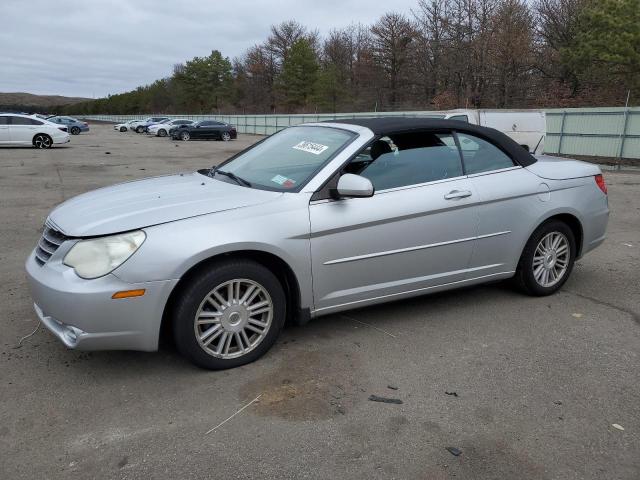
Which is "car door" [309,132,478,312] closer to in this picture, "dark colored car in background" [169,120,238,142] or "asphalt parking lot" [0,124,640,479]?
"asphalt parking lot" [0,124,640,479]

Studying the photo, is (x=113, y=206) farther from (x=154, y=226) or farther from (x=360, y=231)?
(x=360, y=231)

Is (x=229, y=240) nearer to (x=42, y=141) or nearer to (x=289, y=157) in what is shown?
(x=289, y=157)

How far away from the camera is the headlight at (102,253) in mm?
3033

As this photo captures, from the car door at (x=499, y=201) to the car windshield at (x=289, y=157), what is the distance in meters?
1.11

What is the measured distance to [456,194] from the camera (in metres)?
4.08

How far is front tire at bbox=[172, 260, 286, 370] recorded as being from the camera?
10.4 feet

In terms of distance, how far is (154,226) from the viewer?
124 inches

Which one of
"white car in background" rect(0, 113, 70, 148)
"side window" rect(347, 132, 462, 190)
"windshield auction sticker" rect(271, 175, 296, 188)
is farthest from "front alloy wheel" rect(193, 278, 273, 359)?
"white car in background" rect(0, 113, 70, 148)

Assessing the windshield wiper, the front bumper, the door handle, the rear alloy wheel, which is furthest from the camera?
the rear alloy wheel

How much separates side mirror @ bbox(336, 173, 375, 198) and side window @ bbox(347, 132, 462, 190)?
0.28m

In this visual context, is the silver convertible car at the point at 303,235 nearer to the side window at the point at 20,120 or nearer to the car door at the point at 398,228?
the car door at the point at 398,228

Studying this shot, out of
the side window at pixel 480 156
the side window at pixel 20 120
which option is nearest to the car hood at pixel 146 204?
the side window at pixel 480 156

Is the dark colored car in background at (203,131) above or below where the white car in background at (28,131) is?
below

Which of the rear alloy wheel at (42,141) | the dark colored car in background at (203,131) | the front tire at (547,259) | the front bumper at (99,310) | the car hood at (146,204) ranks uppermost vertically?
the car hood at (146,204)
